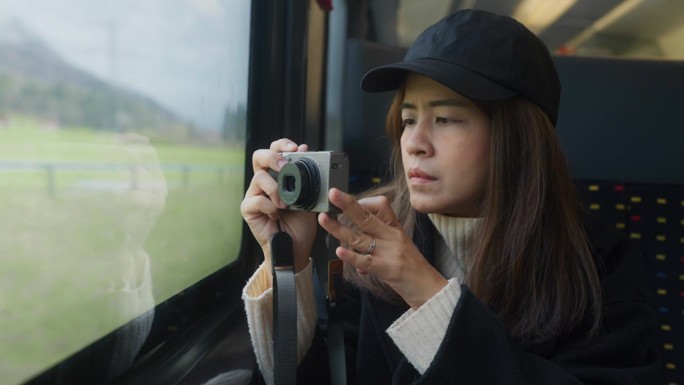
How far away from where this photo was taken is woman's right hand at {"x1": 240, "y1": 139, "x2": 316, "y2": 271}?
2.80 ft

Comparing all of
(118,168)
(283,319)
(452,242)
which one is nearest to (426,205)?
(452,242)

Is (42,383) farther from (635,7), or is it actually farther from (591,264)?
(635,7)

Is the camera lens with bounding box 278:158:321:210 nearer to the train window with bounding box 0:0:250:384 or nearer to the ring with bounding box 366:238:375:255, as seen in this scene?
the ring with bounding box 366:238:375:255

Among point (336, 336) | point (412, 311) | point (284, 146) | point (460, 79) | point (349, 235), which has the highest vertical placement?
point (460, 79)

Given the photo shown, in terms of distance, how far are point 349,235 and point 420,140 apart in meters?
0.25

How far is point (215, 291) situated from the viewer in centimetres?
125

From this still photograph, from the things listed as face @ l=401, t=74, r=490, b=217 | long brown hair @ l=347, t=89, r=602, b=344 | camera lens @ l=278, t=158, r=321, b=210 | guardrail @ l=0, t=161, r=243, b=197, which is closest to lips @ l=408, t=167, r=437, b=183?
face @ l=401, t=74, r=490, b=217

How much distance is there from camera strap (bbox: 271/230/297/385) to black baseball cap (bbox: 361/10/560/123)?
36 centimetres

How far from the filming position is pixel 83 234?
0.74m

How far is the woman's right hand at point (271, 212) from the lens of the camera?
0.85 meters

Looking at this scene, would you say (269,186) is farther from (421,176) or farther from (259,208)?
(421,176)

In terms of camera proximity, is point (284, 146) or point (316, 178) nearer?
point (316, 178)

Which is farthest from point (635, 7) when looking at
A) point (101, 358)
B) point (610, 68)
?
point (101, 358)

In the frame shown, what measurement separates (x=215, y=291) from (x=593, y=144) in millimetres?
985
